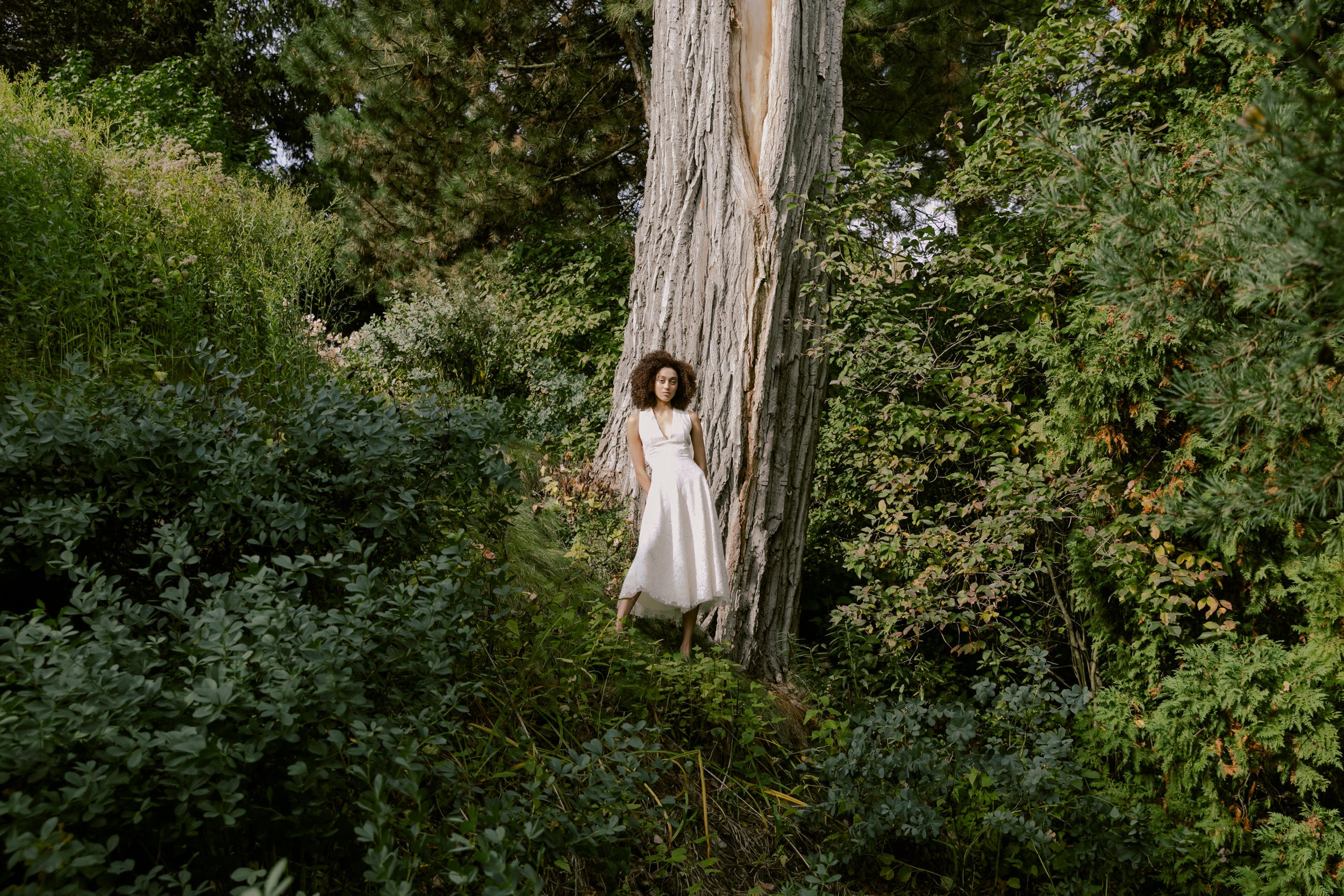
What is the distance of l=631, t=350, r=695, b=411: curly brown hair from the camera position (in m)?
4.48

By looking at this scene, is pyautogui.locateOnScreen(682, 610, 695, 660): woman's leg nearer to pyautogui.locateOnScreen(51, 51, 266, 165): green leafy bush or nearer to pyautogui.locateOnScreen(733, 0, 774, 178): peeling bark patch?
pyautogui.locateOnScreen(733, 0, 774, 178): peeling bark patch

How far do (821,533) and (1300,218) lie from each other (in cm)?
510

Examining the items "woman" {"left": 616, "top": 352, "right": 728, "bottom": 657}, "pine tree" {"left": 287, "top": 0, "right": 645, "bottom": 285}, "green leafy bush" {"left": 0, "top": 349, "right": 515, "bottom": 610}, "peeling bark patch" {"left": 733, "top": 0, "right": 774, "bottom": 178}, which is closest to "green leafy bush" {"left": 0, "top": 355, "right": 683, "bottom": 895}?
"green leafy bush" {"left": 0, "top": 349, "right": 515, "bottom": 610}

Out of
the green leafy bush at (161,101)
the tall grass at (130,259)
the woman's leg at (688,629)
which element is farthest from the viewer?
the green leafy bush at (161,101)

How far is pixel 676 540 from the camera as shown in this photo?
13.5ft

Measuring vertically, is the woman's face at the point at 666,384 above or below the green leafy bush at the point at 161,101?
below

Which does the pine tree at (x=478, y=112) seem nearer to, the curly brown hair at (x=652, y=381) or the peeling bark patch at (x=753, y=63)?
the peeling bark patch at (x=753, y=63)

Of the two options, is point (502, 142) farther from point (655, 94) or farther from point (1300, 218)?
point (1300, 218)

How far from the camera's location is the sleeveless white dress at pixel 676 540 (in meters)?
4.07

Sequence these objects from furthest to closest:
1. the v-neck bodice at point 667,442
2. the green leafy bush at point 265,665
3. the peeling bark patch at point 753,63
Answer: the peeling bark patch at point 753,63 < the v-neck bodice at point 667,442 < the green leafy bush at point 265,665

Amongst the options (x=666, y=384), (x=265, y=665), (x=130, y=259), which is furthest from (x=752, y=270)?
(x=130, y=259)

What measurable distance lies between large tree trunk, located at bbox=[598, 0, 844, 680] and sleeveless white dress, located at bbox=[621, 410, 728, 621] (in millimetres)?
249

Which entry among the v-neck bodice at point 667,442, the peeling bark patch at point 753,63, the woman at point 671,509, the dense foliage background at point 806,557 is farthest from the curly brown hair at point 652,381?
the peeling bark patch at point 753,63

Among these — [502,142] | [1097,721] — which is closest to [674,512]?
Answer: [1097,721]
